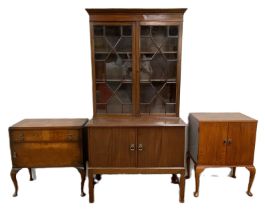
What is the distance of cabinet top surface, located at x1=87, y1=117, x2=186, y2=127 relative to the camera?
2162mm

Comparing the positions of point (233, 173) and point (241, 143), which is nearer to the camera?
point (241, 143)

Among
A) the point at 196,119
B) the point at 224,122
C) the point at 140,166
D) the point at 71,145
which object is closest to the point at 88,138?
the point at 71,145

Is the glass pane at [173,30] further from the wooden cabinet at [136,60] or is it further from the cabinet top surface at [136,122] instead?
the cabinet top surface at [136,122]

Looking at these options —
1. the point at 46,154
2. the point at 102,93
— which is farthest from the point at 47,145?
the point at 102,93

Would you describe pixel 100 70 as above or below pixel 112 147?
above

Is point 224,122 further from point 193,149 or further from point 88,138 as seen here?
point 88,138

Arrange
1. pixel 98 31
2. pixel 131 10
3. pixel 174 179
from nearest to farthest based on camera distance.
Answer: pixel 131 10, pixel 98 31, pixel 174 179

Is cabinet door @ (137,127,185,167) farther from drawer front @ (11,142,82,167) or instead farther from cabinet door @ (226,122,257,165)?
drawer front @ (11,142,82,167)

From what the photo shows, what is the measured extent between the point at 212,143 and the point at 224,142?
0.12m

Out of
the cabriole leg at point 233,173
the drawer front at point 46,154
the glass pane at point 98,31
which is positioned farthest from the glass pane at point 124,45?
the cabriole leg at point 233,173

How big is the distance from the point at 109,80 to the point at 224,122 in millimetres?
1277

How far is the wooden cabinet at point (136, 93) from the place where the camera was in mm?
2186

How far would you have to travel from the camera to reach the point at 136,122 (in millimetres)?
2244

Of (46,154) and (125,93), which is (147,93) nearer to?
(125,93)
